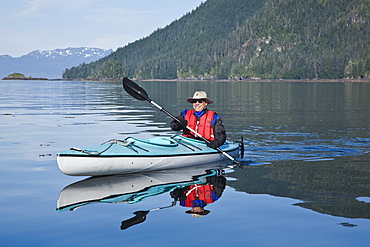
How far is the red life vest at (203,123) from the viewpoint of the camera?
16.5m

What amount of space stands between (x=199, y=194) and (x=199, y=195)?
0.10 m

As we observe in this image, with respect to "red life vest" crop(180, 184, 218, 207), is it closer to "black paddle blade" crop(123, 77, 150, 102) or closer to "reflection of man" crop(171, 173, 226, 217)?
"reflection of man" crop(171, 173, 226, 217)

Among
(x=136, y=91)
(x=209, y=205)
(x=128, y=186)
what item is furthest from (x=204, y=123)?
(x=209, y=205)

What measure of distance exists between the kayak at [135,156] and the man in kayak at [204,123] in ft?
1.30

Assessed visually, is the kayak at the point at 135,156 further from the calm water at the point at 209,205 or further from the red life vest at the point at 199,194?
the red life vest at the point at 199,194

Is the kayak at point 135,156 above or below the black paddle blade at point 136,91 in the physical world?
below

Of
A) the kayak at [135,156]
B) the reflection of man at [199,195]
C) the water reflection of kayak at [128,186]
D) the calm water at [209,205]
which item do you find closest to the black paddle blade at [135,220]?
the calm water at [209,205]

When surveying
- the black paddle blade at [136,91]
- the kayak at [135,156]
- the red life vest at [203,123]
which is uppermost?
the black paddle blade at [136,91]

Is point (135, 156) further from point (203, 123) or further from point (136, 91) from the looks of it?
point (136, 91)

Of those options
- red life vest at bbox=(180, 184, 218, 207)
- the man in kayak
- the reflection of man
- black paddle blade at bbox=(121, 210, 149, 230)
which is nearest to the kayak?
the man in kayak

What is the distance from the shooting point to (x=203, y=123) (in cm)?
1655

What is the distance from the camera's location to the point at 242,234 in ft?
31.8

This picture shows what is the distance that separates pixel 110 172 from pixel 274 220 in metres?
5.62

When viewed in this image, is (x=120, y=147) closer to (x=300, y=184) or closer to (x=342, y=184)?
(x=300, y=184)
